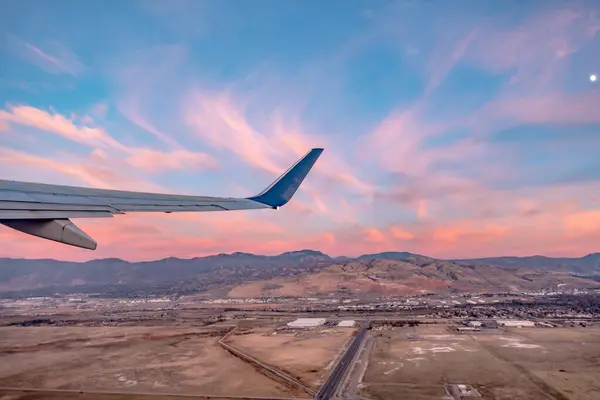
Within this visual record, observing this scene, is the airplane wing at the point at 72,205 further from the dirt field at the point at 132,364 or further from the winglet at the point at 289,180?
the dirt field at the point at 132,364

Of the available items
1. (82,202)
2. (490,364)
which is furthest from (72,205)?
(490,364)

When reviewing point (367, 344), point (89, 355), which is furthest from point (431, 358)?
point (89, 355)

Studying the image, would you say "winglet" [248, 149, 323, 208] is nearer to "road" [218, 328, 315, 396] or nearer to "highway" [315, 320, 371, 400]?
"highway" [315, 320, 371, 400]

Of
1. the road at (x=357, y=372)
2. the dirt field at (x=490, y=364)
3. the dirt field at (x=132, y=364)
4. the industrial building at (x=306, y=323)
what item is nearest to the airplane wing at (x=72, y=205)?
the road at (x=357, y=372)

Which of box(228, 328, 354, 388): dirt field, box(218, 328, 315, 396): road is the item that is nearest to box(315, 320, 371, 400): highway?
box(228, 328, 354, 388): dirt field

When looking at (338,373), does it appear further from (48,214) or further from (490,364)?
(48,214)

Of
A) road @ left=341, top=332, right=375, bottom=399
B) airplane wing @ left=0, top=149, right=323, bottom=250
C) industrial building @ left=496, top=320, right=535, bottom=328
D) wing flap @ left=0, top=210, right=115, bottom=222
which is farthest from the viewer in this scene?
industrial building @ left=496, top=320, right=535, bottom=328

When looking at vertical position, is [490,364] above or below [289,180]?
below
